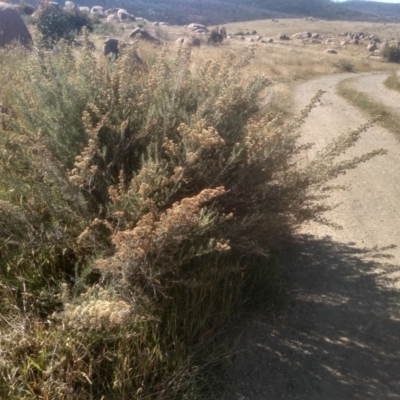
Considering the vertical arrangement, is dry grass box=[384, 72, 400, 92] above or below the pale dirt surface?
below

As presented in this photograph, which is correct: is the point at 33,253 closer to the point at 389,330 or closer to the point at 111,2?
the point at 389,330

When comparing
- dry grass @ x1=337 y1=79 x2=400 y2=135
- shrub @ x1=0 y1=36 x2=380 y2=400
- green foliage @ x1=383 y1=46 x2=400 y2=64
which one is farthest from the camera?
green foliage @ x1=383 y1=46 x2=400 y2=64

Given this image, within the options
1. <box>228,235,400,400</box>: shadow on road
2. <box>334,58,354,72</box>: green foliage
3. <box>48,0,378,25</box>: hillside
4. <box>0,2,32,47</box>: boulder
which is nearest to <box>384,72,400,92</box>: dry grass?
<box>334,58,354,72</box>: green foliage

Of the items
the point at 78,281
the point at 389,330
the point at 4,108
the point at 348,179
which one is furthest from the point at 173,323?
the point at 348,179

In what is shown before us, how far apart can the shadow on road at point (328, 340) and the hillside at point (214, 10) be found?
7382 cm

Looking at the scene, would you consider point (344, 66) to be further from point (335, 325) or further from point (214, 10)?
point (214, 10)

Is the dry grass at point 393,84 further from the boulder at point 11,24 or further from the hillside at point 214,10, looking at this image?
the hillside at point 214,10

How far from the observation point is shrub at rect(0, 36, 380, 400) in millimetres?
2619

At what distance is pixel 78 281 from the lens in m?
2.82

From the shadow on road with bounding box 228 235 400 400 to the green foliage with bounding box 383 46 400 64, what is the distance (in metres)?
38.9

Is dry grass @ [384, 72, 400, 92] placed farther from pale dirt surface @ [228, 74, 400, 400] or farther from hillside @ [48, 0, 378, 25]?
hillside @ [48, 0, 378, 25]

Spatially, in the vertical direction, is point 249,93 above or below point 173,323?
above

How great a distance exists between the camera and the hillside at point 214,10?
84356 mm

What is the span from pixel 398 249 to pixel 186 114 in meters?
3.29
